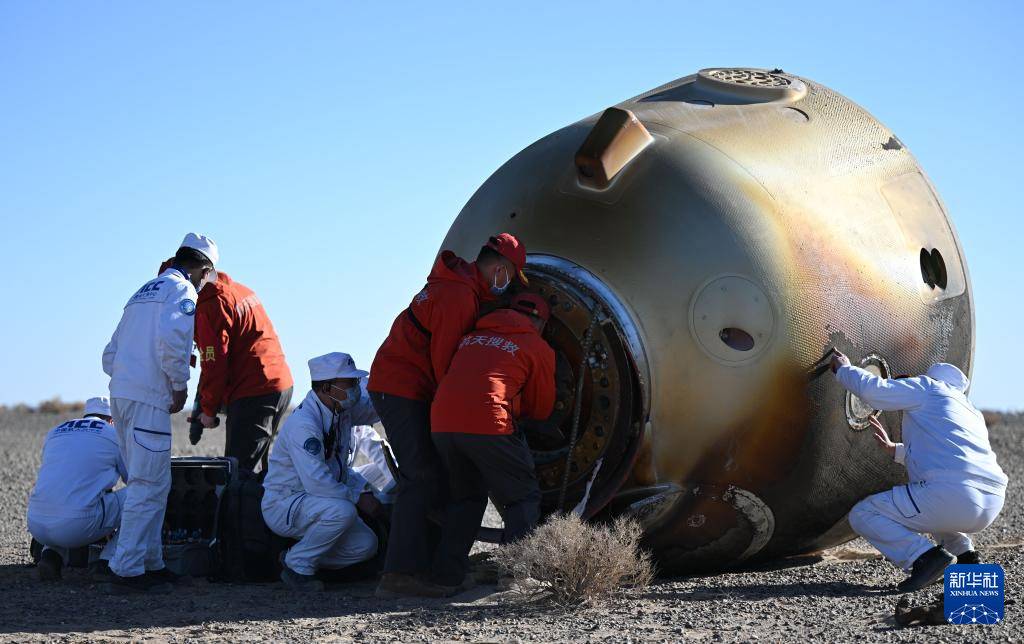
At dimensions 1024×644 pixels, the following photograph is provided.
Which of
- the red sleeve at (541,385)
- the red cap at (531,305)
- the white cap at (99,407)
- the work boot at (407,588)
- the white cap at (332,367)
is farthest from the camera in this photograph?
the white cap at (99,407)

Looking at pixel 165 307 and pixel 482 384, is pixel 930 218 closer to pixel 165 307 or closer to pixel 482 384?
pixel 482 384

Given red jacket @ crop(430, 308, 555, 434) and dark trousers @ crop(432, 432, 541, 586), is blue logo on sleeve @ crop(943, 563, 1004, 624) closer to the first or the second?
dark trousers @ crop(432, 432, 541, 586)

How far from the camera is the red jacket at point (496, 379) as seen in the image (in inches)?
268

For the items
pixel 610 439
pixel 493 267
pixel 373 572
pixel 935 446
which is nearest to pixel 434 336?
pixel 493 267

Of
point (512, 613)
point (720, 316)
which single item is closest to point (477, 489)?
point (512, 613)

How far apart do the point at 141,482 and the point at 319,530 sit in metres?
1.08

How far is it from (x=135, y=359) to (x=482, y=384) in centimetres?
225

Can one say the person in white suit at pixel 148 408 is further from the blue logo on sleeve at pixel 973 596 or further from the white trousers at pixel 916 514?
the blue logo on sleeve at pixel 973 596

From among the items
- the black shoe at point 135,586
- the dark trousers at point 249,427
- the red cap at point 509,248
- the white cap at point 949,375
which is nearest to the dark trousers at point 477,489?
the red cap at point 509,248

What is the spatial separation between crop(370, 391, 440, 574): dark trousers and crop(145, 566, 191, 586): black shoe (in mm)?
1452

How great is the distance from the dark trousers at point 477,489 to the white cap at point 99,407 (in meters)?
2.74

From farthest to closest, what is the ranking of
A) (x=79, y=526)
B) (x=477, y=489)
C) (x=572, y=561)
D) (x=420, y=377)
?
(x=79, y=526)
(x=420, y=377)
(x=477, y=489)
(x=572, y=561)

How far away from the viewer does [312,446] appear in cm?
769

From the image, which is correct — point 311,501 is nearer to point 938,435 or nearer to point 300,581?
point 300,581
